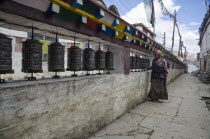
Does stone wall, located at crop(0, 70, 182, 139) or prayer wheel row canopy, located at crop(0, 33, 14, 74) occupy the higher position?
prayer wheel row canopy, located at crop(0, 33, 14, 74)

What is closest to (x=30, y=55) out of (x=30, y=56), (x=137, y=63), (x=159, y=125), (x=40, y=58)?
(x=30, y=56)

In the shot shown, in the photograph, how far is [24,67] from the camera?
220 centimetres

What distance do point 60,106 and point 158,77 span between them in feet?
14.8

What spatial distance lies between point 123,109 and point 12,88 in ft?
10.3

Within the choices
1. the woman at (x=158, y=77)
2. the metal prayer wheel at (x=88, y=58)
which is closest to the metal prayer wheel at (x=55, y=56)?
the metal prayer wheel at (x=88, y=58)

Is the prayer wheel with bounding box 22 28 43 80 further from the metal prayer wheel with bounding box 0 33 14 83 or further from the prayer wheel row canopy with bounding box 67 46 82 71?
the prayer wheel row canopy with bounding box 67 46 82 71

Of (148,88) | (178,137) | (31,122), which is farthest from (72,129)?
(148,88)

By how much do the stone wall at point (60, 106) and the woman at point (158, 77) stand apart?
2.36m

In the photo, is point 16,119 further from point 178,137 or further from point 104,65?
point 178,137

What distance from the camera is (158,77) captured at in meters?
5.93

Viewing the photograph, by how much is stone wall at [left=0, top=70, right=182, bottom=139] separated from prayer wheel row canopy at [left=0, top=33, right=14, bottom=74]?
0.24 m

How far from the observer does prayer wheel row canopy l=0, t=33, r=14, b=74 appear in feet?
A: 5.96

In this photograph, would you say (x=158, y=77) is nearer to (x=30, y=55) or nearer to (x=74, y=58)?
(x=74, y=58)

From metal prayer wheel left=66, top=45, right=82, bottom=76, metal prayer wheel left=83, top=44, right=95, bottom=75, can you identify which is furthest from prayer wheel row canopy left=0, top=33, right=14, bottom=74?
metal prayer wheel left=83, top=44, right=95, bottom=75
